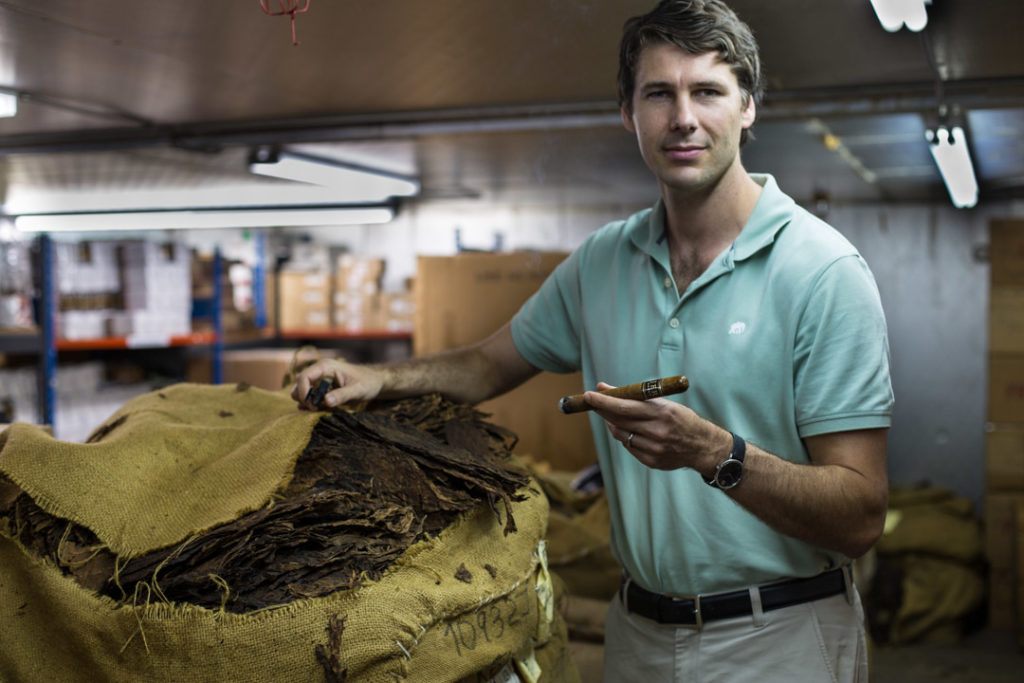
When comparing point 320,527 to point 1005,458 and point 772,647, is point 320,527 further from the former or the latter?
point 1005,458

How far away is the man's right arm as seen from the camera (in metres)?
1.36

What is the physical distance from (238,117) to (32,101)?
1.99 feet

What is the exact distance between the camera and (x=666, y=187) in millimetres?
1319

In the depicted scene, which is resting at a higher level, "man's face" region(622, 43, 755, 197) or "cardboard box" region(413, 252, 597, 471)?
"man's face" region(622, 43, 755, 197)

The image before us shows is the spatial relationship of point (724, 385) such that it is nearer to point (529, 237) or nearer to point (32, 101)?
point (32, 101)

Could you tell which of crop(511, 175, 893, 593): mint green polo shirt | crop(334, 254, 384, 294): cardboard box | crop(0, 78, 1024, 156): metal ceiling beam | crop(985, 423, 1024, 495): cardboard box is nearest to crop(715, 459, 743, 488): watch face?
crop(511, 175, 893, 593): mint green polo shirt

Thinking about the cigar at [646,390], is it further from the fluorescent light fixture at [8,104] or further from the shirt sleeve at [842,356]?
the fluorescent light fixture at [8,104]

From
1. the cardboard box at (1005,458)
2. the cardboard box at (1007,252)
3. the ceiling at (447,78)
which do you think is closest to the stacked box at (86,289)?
the ceiling at (447,78)

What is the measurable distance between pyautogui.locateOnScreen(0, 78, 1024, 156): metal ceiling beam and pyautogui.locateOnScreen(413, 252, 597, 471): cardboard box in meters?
0.39

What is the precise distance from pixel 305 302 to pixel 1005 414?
388cm

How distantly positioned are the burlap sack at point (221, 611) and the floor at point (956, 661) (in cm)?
294

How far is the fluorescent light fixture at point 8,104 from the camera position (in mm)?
2145

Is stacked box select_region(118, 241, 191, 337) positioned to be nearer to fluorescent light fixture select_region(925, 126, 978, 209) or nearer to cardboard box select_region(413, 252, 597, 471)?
cardboard box select_region(413, 252, 597, 471)

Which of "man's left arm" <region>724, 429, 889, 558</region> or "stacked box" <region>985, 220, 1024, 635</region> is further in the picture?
"stacked box" <region>985, 220, 1024, 635</region>
